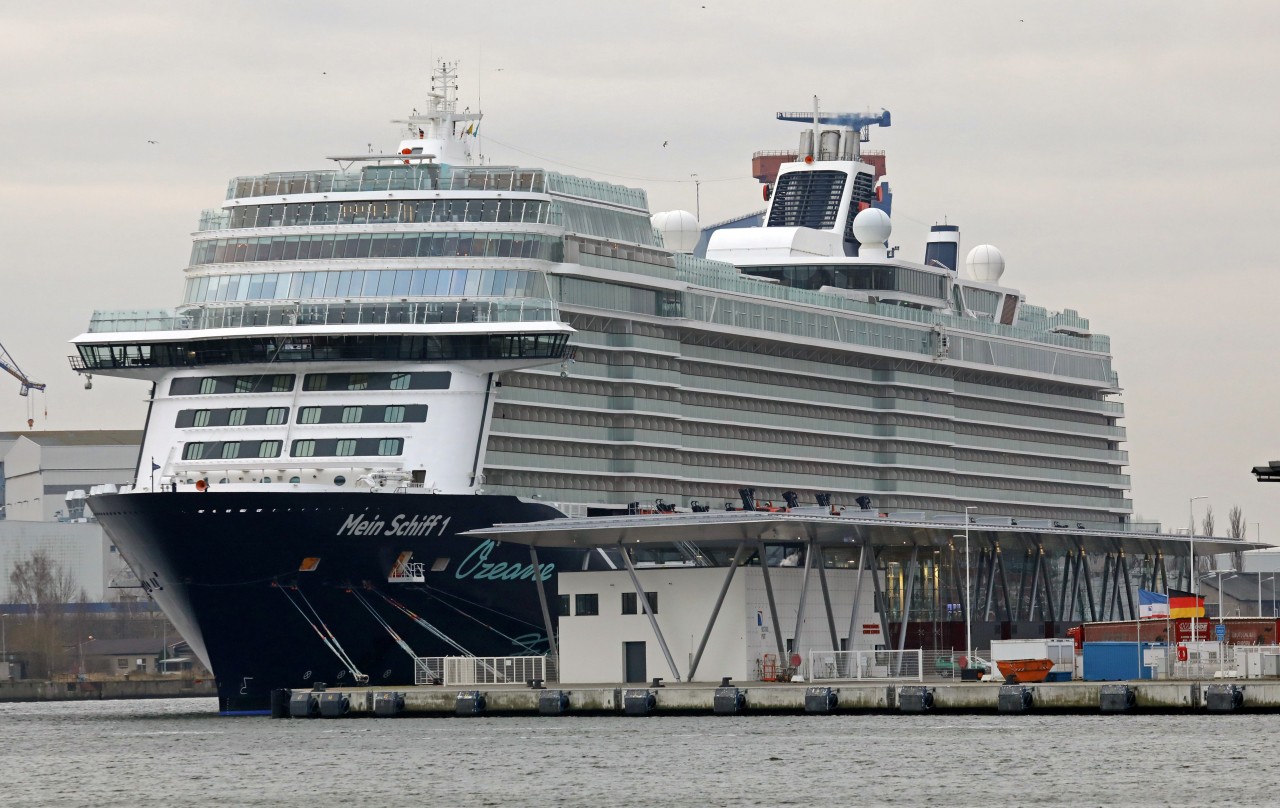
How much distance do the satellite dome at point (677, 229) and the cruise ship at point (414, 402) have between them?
5268 mm

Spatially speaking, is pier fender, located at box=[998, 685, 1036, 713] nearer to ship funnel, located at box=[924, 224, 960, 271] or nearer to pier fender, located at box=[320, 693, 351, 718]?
pier fender, located at box=[320, 693, 351, 718]

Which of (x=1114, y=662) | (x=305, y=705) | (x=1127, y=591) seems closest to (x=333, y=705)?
(x=305, y=705)

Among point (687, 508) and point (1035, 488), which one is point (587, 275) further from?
point (1035, 488)

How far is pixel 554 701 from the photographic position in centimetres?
6938

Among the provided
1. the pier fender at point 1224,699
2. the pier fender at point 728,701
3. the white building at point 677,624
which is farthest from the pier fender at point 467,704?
the pier fender at point 1224,699

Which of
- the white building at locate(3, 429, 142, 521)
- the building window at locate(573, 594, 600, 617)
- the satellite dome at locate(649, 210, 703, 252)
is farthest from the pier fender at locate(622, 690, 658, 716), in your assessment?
the white building at locate(3, 429, 142, 521)

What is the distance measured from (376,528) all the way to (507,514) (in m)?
4.57

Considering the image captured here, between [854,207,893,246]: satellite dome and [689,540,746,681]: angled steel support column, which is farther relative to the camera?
[854,207,893,246]: satellite dome

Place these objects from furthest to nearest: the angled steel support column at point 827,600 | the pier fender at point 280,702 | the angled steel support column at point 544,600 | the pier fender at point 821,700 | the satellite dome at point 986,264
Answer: the satellite dome at point 986,264
the angled steel support column at point 827,600
the angled steel support column at point 544,600
the pier fender at point 280,702
the pier fender at point 821,700

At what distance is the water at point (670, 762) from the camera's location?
49.8 m

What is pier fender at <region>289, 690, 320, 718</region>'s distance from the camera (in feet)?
234

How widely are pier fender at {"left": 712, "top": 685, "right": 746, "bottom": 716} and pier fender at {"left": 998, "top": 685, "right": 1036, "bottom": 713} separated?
663 centimetres

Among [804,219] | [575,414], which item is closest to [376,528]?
[575,414]

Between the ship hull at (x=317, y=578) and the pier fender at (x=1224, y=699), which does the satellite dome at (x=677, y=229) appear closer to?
the ship hull at (x=317, y=578)
